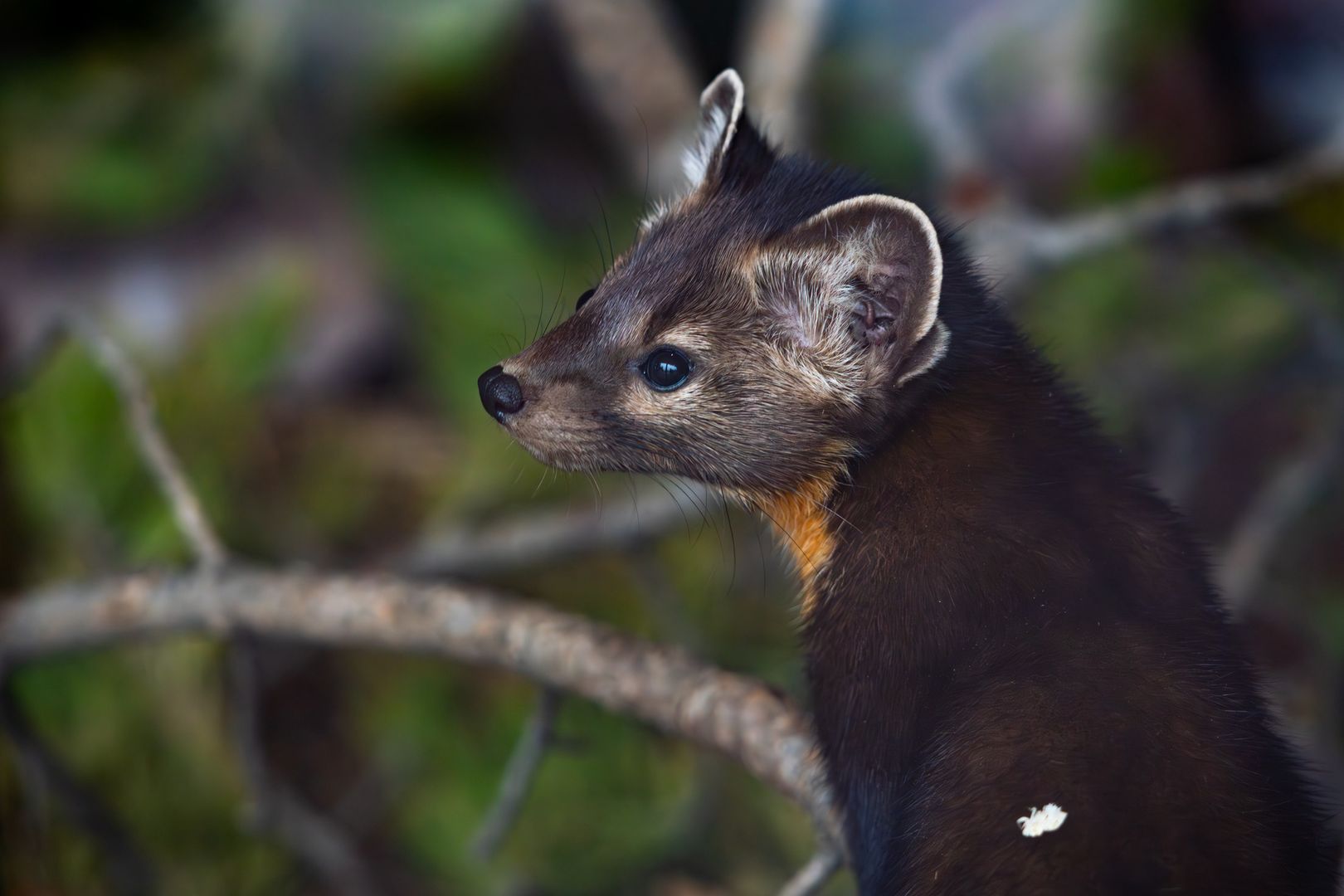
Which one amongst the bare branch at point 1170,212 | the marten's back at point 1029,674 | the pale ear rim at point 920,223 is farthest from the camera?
the bare branch at point 1170,212

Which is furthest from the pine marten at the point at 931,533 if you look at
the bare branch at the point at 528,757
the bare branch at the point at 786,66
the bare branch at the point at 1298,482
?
the bare branch at the point at 786,66

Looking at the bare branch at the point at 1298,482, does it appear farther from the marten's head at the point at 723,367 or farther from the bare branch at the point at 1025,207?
the marten's head at the point at 723,367

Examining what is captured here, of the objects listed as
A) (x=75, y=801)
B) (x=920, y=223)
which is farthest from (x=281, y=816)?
(x=920, y=223)

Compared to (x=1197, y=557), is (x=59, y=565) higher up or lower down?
lower down

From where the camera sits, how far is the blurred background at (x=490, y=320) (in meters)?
3.10

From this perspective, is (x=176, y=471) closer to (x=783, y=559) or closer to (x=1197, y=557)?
(x=783, y=559)

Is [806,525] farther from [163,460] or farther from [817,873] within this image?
[163,460]

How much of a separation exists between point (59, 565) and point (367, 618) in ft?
4.30

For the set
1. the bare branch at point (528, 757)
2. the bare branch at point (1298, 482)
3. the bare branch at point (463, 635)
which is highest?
the bare branch at point (463, 635)

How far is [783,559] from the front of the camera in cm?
224

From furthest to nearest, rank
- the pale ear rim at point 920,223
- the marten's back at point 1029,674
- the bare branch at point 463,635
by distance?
1. the bare branch at point 463,635
2. the pale ear rim at point 920,223
3. the marten's back at point 1029,674

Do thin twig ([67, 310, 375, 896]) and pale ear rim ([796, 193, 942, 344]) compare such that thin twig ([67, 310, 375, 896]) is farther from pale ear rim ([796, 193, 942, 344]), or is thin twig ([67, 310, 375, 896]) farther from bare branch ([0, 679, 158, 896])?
pale ear rim ([796, 193, 942, 344])

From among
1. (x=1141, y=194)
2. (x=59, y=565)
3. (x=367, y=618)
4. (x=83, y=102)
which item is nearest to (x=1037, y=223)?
(x=1141, y=194)

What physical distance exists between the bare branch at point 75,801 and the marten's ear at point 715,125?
5.44ft
